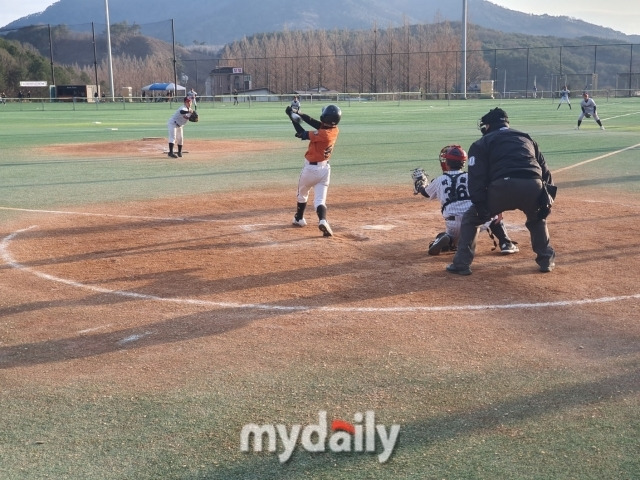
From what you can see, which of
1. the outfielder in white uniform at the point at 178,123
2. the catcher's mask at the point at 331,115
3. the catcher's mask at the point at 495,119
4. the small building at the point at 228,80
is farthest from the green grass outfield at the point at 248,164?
the small building at the point at 228,80

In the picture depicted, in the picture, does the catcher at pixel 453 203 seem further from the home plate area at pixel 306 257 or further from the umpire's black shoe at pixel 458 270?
the umpire's black shoe at pixel 458 270

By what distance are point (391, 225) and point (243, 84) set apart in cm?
10650

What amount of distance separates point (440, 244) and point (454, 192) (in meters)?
0.64

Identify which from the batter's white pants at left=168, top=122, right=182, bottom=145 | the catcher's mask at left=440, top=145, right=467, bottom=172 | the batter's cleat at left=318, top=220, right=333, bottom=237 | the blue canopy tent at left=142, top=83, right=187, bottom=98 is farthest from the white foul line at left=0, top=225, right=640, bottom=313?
the blue canopy tent at left=142, top=83, right=187, bottom=98

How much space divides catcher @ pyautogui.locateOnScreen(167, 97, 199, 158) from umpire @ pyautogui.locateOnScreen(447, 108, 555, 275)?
13.6 m

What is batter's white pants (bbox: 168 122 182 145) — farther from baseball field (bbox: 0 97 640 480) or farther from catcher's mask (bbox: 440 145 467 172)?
catcher's mask (bbox: 440 145 467 172)

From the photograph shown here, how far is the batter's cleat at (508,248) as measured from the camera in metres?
8.98

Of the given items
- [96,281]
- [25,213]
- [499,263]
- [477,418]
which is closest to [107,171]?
[25,213]

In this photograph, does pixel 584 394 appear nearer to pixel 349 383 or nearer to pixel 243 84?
pixel 349 383

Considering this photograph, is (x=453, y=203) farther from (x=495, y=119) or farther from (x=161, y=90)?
(x=161, y=90)

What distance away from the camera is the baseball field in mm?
4125

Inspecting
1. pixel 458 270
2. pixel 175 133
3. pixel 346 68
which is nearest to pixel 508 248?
pixel 458 270

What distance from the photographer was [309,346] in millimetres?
5828

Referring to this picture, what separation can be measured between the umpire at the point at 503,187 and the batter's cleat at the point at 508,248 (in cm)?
80
